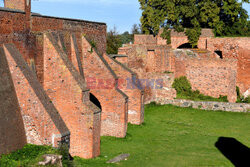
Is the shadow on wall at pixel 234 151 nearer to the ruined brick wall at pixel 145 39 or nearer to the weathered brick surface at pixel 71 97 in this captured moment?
the weathered brick surface at pixel 71 97

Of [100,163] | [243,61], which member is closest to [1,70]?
[100,163]

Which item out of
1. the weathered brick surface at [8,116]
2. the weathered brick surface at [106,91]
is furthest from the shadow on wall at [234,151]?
the weathered brick surface at [8,116]

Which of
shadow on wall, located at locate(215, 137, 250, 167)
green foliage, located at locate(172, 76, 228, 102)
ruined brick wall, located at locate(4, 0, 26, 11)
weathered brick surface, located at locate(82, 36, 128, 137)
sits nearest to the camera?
ruined brick wall, located at locate(4, 0, 26, 11)

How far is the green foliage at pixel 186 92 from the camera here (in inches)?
1050

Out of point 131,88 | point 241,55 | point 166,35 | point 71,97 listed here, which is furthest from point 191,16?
point 71,97

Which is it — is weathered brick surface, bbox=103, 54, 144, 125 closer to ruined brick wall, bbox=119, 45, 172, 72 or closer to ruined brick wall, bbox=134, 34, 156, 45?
ruined brick wall, bbox=119, 45, 172, 72

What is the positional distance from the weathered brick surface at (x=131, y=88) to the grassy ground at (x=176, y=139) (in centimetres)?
72

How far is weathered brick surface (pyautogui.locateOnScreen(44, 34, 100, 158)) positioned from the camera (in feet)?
43.6

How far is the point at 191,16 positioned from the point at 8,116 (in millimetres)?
30183

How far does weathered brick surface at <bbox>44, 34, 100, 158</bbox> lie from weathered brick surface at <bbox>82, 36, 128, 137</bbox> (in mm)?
3335

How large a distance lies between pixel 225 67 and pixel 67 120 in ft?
54.9

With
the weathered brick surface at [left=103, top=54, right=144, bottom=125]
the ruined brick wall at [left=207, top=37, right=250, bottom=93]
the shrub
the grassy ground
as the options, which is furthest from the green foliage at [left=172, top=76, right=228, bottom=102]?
the weathered brick surface at [left=103, top=54, right=144, bottom=125]

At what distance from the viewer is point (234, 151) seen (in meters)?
15.1

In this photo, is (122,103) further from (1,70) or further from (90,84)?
(1,70)
